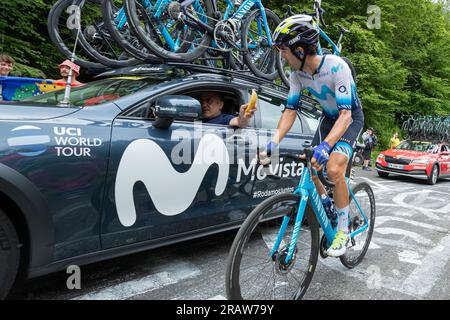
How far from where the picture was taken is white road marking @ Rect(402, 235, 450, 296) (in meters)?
2.96

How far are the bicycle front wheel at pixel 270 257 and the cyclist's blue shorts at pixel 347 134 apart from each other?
1.81ft

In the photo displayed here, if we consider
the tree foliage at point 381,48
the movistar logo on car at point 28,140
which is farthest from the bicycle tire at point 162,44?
the tree foliage at point 381,48

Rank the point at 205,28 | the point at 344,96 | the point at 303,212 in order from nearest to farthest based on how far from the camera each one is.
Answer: the point at 303,212
the point at 344,96
the point at 205,28

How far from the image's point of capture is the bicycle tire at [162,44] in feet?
11.8

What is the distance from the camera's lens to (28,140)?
210cm

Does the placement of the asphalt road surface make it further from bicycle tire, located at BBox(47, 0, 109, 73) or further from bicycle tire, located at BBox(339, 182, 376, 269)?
bicycle tire, located at BBox(47, 0, 109, 73)

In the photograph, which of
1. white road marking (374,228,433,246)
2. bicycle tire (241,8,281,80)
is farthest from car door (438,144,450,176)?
bicycle tire (241,8,281,80)

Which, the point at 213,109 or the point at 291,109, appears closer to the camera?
the point at 291,109

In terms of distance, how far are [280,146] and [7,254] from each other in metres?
2.62

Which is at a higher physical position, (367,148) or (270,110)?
(270,110)

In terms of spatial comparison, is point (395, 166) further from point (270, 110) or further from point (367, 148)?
point (270, 110)

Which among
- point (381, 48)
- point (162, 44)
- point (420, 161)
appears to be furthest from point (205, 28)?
point (381, 48)

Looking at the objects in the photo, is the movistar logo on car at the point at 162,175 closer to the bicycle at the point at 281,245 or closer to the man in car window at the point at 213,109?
the man in car window at the point at 213,109
